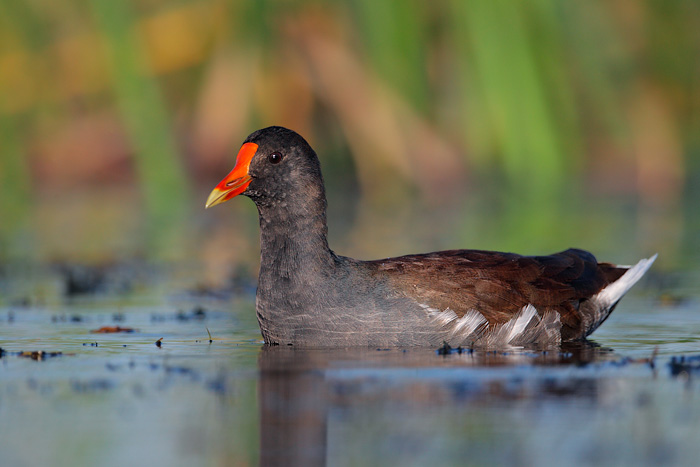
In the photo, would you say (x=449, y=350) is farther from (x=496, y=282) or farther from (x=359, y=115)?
(x=359, y=115)

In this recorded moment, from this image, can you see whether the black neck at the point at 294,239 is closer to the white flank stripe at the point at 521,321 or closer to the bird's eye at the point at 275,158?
the bird's eye at the point at 275,158

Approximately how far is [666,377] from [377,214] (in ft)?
33.8

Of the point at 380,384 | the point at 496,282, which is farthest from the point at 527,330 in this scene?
the point at 380,384

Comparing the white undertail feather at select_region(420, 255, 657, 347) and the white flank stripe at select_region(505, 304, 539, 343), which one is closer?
the white undertail feather at select_region(420, 255, 657, 347)

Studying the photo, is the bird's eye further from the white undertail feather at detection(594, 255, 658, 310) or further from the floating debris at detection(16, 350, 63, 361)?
the white undertail feather at detection(594, 255, 658, 310)

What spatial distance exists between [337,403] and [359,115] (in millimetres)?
11362

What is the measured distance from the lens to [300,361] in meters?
6.17

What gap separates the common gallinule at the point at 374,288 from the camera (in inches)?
261

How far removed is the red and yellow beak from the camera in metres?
6.96

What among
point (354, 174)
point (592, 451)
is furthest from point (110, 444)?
point (354, 174)

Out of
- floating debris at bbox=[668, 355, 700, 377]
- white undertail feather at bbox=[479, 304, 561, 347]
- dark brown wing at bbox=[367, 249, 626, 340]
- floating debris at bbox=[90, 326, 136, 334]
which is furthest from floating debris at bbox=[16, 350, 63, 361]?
floating debris at bbox=[668, 355, 700, 377]

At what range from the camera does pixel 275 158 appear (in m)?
7.09

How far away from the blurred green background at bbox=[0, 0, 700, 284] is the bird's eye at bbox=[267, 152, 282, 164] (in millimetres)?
3832

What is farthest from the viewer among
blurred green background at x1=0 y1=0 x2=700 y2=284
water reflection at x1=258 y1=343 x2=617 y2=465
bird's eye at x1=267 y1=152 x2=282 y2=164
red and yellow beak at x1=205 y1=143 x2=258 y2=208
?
blurred green background at x1=0 y1=0 x2=700 y2=284
